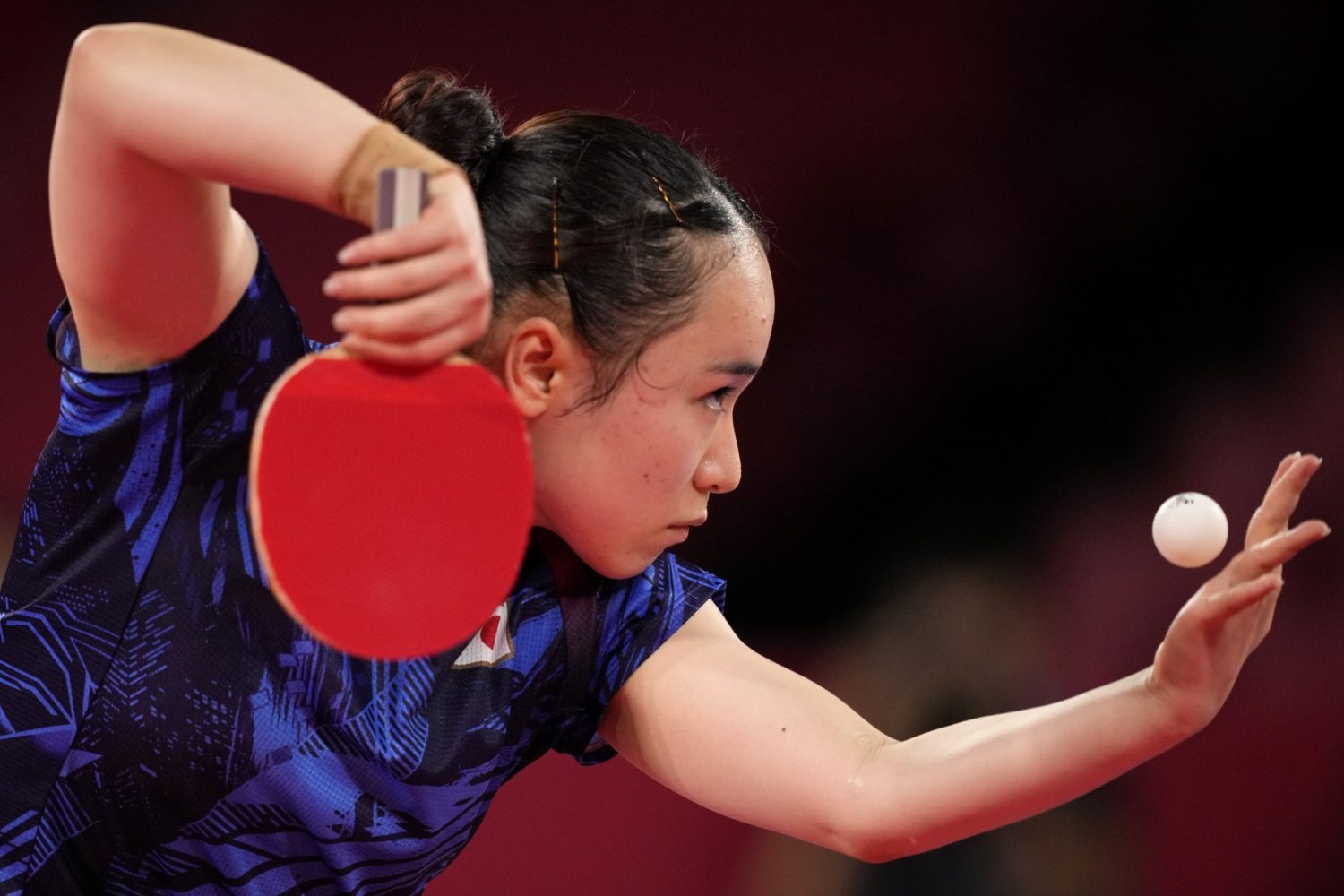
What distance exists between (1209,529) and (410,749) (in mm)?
573

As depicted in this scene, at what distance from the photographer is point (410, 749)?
100 cm

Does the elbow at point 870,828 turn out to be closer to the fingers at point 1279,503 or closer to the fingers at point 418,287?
the fingers at point 1279,503

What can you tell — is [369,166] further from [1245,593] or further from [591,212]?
[1245,593]

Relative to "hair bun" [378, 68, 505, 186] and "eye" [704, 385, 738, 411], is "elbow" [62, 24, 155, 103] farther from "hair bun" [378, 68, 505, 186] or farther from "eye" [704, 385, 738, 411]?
"eye" [704, 385, 738, 411]

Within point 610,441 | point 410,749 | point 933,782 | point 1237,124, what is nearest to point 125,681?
point 410,749

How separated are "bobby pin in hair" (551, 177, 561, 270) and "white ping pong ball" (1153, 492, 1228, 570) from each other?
454 mm

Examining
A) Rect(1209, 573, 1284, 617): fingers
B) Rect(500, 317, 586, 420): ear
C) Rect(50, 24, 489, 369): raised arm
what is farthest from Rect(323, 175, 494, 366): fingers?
Rect(1209, 573, 1284, 617): fingers

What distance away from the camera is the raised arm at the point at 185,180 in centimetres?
65

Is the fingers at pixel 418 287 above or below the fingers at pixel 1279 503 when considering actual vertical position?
below

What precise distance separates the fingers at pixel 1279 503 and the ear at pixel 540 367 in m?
0.46

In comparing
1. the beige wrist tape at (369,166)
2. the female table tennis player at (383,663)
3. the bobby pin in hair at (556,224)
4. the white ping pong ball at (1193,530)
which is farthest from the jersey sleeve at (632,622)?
the beige wrist tape at (369,166)

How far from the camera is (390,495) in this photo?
67 cm

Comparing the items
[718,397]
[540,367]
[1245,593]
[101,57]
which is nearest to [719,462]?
[718,397]

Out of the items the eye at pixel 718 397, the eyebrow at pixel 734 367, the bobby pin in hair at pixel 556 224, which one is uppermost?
the bobby pin in hair at pixel 556 224
